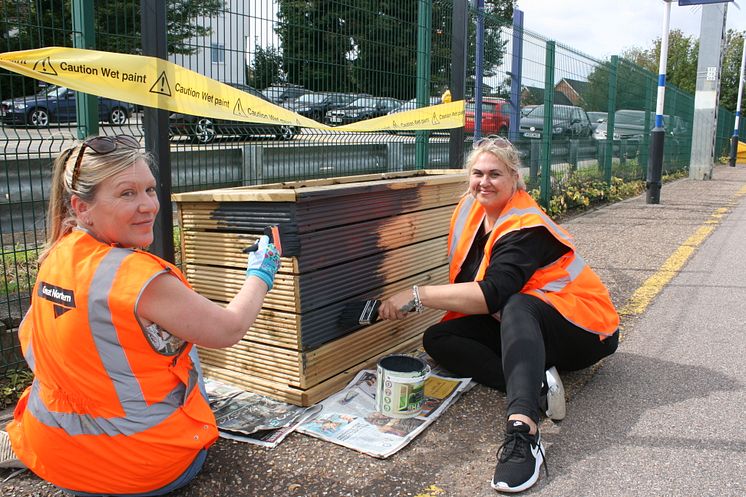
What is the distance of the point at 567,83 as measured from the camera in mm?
10156

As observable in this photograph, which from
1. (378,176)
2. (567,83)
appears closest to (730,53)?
(567,83)

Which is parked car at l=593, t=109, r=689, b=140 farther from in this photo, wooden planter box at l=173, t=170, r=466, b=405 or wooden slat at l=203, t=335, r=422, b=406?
wooden slat at l=203, t=335, r=422, b=406

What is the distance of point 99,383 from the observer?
7.14ft

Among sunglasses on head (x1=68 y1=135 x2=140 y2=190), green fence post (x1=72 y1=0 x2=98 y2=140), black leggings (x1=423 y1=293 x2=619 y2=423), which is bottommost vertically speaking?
black leggings (x1=423 y1=293 x2=619 y2=423)

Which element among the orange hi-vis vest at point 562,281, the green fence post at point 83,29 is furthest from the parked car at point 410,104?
the green fence post at point 83,29

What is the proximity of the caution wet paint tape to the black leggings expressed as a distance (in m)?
1.66

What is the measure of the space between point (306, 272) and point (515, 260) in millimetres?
1020

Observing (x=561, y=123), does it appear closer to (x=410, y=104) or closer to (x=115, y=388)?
(x=410, y=104)

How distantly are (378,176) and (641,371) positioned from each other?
2.08 m

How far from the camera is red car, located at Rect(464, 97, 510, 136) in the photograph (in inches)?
278

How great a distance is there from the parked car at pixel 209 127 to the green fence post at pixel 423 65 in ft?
6.27

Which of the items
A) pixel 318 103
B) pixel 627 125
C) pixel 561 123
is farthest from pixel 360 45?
pixel 627 125

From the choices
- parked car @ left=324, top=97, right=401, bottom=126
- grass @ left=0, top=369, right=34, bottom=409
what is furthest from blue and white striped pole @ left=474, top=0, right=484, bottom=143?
grass @ left=0, top=369, right=34, bottom=409

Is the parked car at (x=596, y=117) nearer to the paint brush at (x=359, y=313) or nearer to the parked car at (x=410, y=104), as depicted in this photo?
the parked car at (x=410, y=104)
